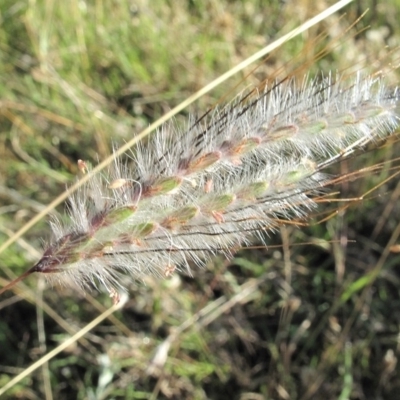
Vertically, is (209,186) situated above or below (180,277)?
below

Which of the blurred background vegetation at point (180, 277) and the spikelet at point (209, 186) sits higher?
the blurred background vegetation at point (180, 277)

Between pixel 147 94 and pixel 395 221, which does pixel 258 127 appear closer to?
pixel 395 221

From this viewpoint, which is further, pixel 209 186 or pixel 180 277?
pixel 180 277

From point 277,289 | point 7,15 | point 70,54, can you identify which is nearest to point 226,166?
point 277,289

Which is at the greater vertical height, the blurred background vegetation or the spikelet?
the blurred background vegetation
